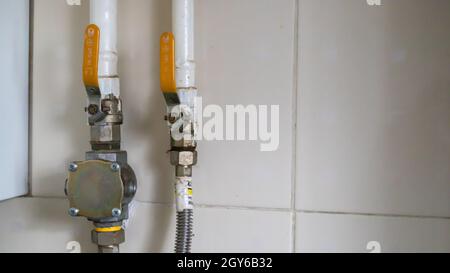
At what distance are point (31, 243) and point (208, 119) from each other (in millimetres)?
331

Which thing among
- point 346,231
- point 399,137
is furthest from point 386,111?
point 346,231

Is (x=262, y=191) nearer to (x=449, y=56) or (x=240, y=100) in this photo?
(x=240, y=100)

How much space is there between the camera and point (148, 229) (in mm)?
551

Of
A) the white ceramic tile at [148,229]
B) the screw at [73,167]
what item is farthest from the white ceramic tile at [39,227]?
the screw at [73,167]

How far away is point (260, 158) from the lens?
0.53 metres

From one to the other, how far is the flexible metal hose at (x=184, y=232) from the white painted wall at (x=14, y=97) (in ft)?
0.83

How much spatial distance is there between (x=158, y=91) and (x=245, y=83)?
0.41ft

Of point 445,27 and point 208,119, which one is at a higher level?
point 445,27

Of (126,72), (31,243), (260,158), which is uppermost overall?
(126,72)

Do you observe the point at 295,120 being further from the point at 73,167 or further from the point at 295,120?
the point at 73,167

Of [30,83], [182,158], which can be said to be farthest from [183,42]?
[30,83]

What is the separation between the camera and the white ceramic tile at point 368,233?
0.50m

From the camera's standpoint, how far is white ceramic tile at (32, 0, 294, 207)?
20.6 inches

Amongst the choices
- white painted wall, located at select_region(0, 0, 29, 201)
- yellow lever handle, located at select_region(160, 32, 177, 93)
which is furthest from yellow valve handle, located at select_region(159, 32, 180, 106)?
white painted wall, located at select_region(0, 0, 29, 201)
